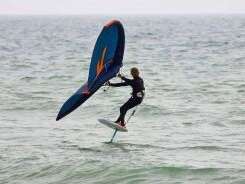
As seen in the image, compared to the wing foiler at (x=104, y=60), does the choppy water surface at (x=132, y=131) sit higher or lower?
lower

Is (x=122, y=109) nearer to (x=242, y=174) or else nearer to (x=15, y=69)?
(x=242, y=174)

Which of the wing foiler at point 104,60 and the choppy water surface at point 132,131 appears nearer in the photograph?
the choppy water surface at point 132,131

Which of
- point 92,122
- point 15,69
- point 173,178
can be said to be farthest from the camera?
point 15,69

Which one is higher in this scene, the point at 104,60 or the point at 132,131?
the point at 104,60

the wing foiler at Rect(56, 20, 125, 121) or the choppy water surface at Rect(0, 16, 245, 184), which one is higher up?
the wing foiler at Rect(56, 20, 125, 121)

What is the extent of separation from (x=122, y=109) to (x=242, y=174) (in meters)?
3.61

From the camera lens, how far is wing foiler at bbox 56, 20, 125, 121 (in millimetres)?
16516

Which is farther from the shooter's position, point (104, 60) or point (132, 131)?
point (132, 131)

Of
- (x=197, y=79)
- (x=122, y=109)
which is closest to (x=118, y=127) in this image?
(x=122, y=109)

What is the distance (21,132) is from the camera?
67.0 ft

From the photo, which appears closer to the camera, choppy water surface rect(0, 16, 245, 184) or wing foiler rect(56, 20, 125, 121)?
choppy water surface rect(0, 16, 245, 184)

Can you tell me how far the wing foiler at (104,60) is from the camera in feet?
54.2

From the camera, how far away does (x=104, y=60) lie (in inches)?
665

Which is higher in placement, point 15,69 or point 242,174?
point 242,174
